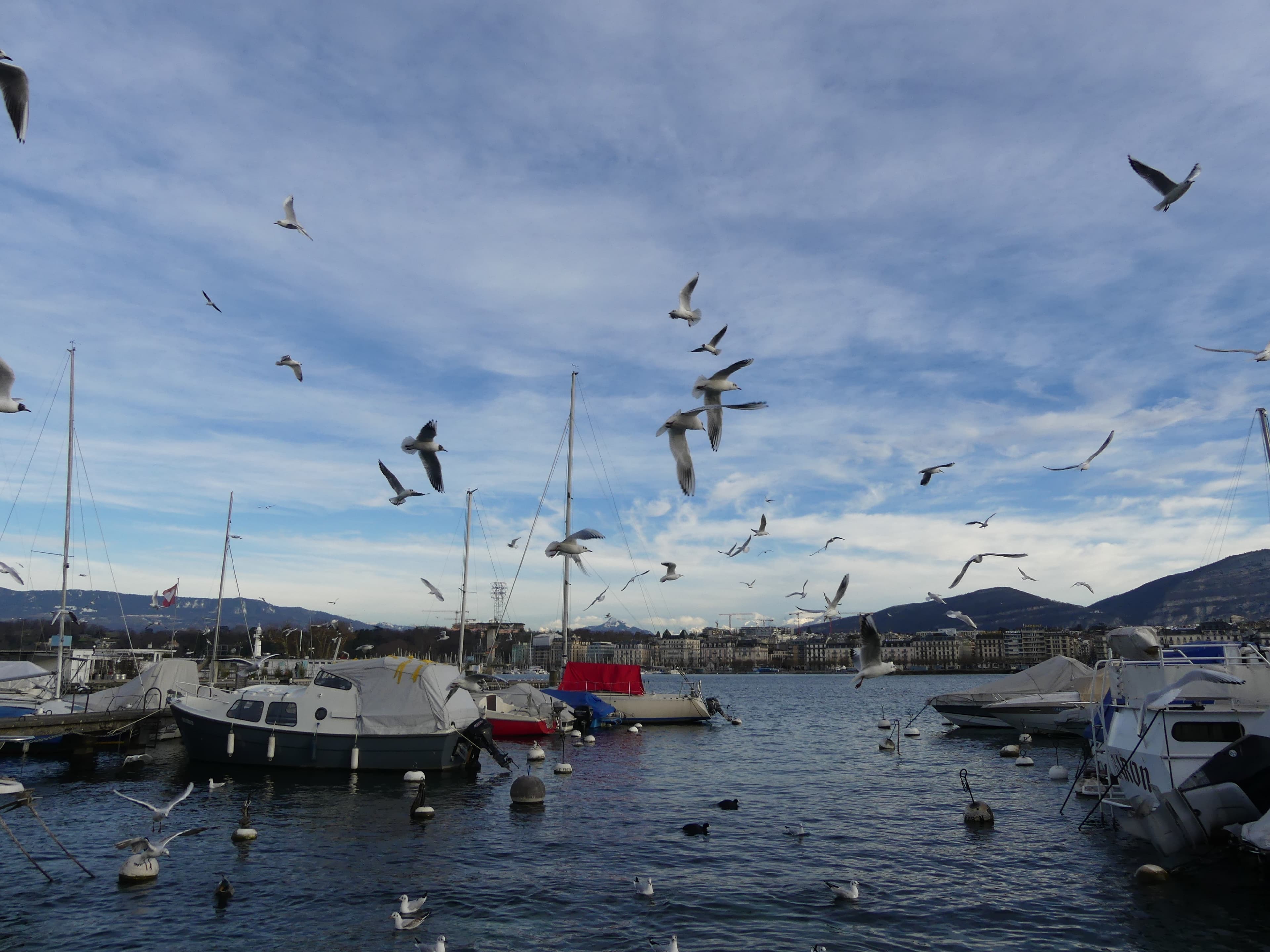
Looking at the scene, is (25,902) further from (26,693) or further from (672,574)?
(26,693)

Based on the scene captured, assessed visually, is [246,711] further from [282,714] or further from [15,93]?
[15,93]

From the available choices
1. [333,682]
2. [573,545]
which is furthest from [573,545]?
[333,682]

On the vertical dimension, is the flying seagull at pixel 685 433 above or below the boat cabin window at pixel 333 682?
above

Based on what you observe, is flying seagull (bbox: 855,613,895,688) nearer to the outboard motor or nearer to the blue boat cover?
the outboard motor

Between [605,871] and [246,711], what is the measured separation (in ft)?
53.6

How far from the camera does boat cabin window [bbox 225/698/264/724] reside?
25875mm

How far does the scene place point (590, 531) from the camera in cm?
1967

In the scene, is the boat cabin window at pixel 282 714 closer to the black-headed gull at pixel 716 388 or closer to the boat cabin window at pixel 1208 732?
the black-headed gull at pixel 716 388

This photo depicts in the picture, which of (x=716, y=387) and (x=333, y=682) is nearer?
(x=716, y=387)

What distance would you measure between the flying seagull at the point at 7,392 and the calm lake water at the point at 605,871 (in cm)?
761

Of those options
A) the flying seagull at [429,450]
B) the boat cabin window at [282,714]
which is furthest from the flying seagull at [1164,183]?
the boat cabin window at [282,714]

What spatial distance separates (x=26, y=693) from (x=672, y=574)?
31.1 m

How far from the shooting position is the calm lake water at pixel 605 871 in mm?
11977

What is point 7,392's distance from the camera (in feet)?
38.4
